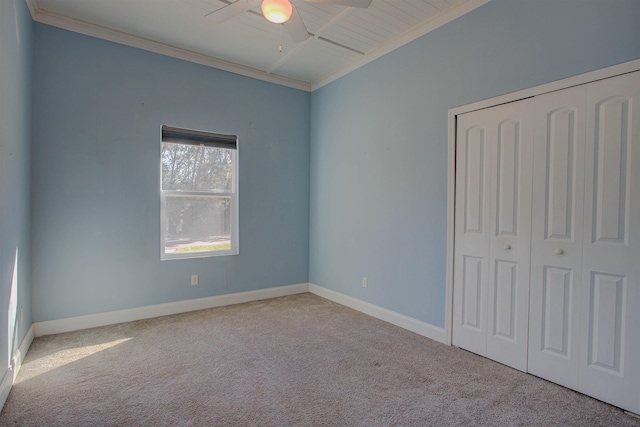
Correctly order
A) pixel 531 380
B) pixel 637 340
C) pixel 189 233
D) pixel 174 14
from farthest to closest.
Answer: pixel 189 233, pixel 174 14, pixel 531 380, pixel 637 340

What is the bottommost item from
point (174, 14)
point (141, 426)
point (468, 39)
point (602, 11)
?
point (141, 426)

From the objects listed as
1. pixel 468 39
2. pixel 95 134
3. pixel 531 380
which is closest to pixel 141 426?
pixel 531 380

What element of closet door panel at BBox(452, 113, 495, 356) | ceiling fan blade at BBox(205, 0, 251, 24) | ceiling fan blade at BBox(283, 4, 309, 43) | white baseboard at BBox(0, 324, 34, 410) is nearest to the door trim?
closet door panel at BBox(452, 113, 495, 356)

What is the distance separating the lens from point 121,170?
11.4ft

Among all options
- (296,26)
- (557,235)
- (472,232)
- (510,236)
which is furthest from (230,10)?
(557,235)

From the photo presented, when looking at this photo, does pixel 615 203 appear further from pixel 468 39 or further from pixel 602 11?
pixel 468 39

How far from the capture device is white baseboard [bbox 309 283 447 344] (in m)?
3.10

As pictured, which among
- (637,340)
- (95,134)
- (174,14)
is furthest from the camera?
(95,134)

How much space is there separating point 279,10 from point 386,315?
3031 millimetres

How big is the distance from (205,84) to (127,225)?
189cm

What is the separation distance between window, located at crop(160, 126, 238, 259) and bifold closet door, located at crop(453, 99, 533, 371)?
8.98ft

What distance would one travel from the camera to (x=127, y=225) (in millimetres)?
3510

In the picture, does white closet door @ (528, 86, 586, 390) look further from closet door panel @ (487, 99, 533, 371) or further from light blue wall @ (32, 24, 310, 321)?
light blue wall @ (32, 24, 310, 321)

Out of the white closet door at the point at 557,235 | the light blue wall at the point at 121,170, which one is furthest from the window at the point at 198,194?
the white closet door at the point at 557,235
